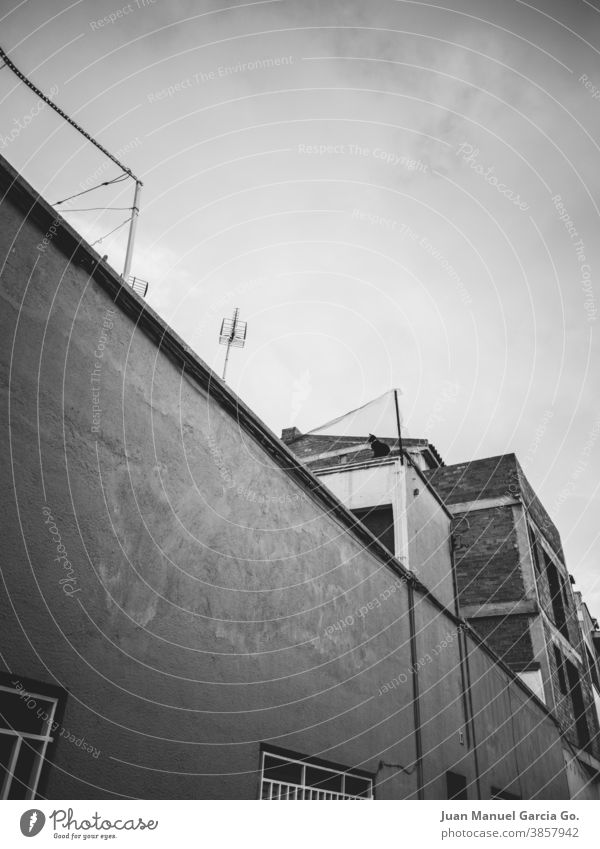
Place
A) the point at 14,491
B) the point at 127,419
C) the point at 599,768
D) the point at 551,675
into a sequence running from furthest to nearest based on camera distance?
the point at 599,768, the point at 551,675, the point at 127,419, the point at 14,491

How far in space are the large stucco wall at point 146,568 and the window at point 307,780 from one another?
130 millimetres

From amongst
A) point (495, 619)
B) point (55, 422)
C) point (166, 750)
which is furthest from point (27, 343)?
point (495, 619)

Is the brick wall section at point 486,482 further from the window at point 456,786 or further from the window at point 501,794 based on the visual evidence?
the window at point 456,786

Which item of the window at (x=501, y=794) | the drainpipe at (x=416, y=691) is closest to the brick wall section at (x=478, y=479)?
the window at (x=501, y=794)

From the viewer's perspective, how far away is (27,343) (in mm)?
2975

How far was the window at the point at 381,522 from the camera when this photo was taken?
9948 millimetres

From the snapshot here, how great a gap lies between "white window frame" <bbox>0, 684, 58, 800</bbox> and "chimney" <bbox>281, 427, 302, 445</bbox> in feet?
50.8

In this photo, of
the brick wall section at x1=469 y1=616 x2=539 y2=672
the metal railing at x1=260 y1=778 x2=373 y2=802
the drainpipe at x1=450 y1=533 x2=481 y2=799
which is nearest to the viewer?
the metal railing at x1=260 y1=778 x2=373 y2=802

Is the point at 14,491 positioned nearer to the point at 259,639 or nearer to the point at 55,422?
the point at 55,422

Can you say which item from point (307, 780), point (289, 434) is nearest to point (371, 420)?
point (307, 780)

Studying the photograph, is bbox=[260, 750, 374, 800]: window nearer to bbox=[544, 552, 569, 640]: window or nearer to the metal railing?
the metal railing

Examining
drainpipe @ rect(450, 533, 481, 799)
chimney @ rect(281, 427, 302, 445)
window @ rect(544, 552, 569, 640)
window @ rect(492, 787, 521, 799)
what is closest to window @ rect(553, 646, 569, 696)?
window @ rect(544, 552, 569, 640)

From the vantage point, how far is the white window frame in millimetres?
2514
